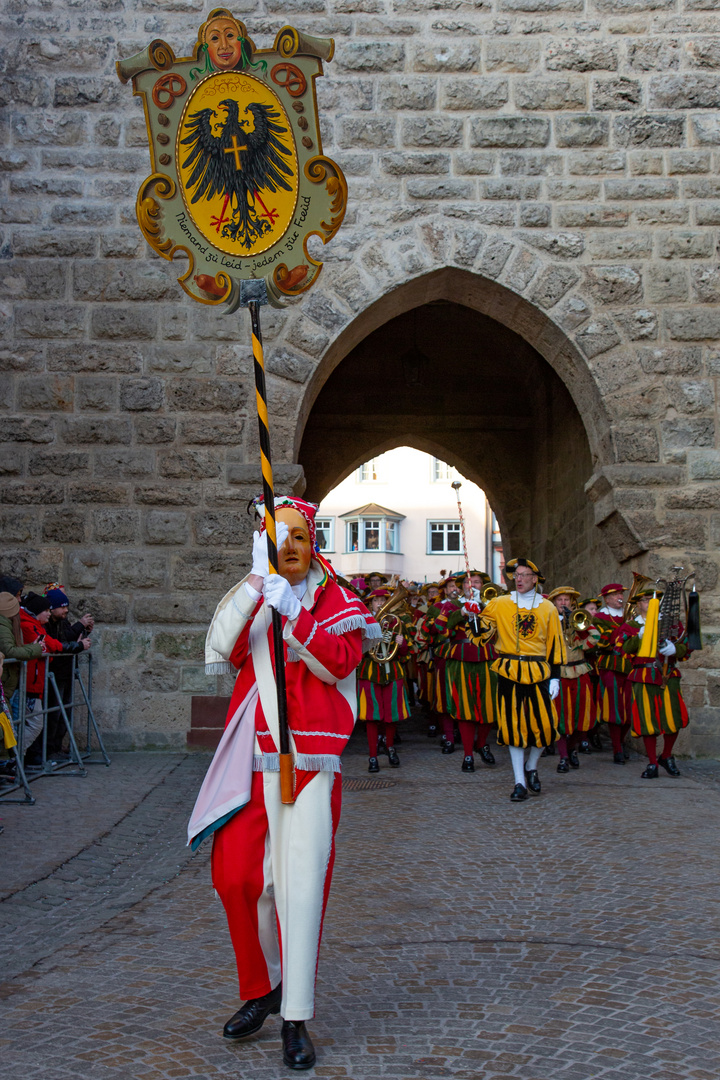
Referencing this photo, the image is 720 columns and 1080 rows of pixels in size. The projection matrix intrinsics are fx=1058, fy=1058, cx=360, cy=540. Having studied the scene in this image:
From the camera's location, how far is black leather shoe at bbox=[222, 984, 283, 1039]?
3.34 metres

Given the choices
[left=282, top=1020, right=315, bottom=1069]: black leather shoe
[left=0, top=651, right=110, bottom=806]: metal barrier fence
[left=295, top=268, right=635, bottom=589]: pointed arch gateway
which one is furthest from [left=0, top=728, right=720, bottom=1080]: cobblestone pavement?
[left=295, top=268, right=635, bottom=589]: pointed arch gateway

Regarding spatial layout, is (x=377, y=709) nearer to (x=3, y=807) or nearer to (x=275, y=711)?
(x=3, y=807)

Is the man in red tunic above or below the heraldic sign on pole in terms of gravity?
below

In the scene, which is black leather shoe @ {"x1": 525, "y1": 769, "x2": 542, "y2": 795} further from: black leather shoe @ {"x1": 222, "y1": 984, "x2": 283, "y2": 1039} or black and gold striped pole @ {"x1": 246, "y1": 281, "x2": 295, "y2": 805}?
black and gold striped pole @ {"x1": 246, "y1": 281, "x2": 295, "y2": 805}

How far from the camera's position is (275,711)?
3490 mm

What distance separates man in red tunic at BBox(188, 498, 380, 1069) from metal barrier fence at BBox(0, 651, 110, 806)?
4043 mm

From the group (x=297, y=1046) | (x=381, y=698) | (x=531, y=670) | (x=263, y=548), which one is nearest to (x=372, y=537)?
(x=381, y=698)

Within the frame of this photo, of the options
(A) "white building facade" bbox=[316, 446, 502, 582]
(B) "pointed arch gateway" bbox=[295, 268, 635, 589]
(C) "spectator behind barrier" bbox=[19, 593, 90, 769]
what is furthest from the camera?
(A) "white building facade" bbox=[316, 446, 502, 582]

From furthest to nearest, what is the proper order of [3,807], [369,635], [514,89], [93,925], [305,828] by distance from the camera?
1. [514,89]
2. [3,807]
3. [93,925]
4. [369,635]
5. [305,828]

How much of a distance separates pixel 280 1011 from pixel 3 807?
4048 millimetres

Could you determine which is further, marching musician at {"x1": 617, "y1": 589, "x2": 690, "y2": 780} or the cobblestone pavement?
marching musician at {"x1": 617, "y1": 589, "x2": 690, "y2": 780}

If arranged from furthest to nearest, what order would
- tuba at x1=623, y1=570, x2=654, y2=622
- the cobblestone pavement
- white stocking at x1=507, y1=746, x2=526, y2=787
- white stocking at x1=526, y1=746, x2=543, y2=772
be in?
tuba at x1=623, y1=570, x2=654, y2=622
white stocking at x1=526, y1=746, x2=543, y2=772
white stocking at x1=507, y1=746, x2=526, y2=787
the cobblestone pavement

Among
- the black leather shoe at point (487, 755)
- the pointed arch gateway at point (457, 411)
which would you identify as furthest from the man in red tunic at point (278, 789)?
the pointed arch gateway at point (457, 411)

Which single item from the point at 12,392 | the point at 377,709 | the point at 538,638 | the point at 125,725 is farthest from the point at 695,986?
the point at 12,392
